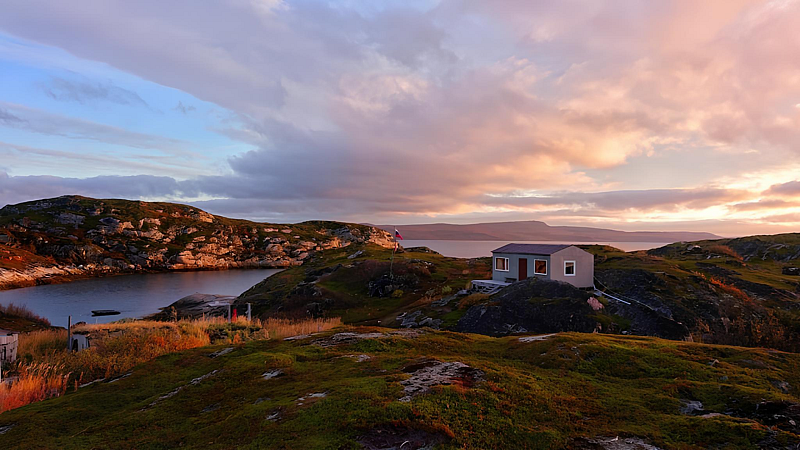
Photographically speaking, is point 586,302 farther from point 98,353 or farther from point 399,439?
point 98,353

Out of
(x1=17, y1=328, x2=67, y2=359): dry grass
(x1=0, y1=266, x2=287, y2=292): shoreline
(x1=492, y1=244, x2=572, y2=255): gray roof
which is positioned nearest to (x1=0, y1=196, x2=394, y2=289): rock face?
(x1=0, y1=266, x2=287, y2=292): shoreline

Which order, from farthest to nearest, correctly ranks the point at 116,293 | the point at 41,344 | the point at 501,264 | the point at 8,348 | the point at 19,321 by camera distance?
the point at 116,293
the point at 501,264
the point at 19,321
the point at 41,344
the point at 8,348

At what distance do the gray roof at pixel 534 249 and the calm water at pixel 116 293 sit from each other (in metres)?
57.5

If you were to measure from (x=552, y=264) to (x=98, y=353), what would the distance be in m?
35.6

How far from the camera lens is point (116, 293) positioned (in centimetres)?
8531

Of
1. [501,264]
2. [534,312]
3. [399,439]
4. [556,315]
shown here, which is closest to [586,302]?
[556,315]

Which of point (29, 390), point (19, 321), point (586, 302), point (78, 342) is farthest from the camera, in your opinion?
point (19, 321)

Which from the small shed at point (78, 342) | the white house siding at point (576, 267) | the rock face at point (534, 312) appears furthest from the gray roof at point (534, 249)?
the small shed at point (78, 342)

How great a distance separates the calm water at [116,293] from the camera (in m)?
65.0

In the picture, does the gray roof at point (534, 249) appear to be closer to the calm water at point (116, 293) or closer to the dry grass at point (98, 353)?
the dry grass at point (98, 353)

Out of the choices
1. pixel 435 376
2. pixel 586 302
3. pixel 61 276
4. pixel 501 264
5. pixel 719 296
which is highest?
pixel 501 264

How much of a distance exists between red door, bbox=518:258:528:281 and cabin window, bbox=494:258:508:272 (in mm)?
1937

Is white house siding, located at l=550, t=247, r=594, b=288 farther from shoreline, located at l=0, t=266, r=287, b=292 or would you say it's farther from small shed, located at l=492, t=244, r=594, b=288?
shoreline, located at l=0, t=266, r=287, b=292

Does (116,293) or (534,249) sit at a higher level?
(534,249)
